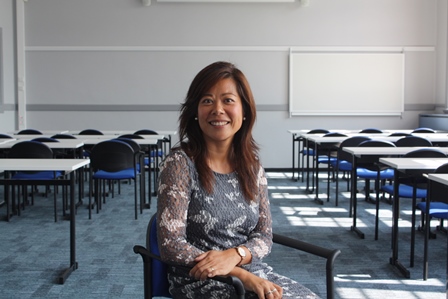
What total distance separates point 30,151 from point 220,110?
368cm

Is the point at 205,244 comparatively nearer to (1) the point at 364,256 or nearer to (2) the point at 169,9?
(1) the point at 364,256

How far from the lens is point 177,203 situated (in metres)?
1.67

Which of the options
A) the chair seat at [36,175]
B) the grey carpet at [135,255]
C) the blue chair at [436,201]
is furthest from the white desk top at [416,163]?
the chair seat at [36,175]

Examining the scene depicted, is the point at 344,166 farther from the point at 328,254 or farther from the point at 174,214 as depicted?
the point at 174,214

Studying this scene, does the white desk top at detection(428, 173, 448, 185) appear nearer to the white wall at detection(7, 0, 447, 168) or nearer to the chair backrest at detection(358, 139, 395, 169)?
the chair backrest at detection(358, 139, 395, 169)

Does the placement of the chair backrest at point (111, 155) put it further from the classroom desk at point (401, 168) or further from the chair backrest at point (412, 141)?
the chair backrest at point (412, 141)

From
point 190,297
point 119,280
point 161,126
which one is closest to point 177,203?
point 190,297

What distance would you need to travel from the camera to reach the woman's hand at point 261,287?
1597 millimetres

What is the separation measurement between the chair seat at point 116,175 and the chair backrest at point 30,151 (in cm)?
67

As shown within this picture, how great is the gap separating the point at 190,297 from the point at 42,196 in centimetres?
537

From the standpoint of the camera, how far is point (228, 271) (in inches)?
64.6

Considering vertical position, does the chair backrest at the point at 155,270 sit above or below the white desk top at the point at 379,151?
below

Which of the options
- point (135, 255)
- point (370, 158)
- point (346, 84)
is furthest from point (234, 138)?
point (346, 84)

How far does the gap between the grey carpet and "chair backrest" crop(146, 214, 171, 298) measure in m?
1.43
